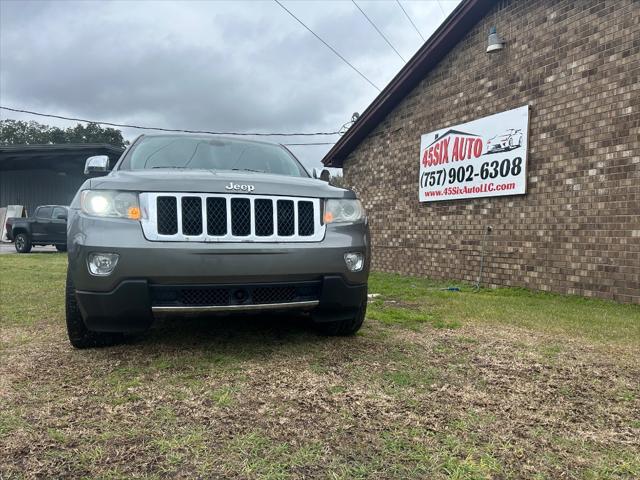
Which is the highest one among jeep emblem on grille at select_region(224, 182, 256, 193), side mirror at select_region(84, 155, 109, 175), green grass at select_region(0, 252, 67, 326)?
side mirror at select_region(84, 155, 109, 175)

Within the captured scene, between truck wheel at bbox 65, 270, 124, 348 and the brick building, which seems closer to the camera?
truck wheel at bbox 65, 270, 124, 348

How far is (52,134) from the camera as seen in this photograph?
5831 cm

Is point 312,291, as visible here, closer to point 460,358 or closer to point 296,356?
point 296,356

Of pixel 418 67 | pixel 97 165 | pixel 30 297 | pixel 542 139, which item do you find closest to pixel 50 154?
pixel 418 67

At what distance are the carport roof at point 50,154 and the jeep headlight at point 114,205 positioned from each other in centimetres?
1999

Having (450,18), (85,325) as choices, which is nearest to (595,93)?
(450,18)

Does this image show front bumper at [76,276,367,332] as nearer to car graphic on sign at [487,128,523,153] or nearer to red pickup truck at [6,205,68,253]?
car graphic on sign at [487,128,523,153]

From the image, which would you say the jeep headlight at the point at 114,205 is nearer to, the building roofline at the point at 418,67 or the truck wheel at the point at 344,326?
the truck wheel at the point at 344,326

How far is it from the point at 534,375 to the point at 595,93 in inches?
207

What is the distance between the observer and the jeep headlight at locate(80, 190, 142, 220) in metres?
2.90

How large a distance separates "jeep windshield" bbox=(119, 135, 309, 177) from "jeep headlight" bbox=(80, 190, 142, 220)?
2.89 feet

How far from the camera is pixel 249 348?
3424 millimetres

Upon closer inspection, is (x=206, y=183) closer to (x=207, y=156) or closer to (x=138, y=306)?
(x=138, y=306)

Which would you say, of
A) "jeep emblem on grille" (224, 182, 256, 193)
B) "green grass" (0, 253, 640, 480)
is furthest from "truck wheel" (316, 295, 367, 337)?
"jeep emblem on grille" (224, 182, 256, 193)
